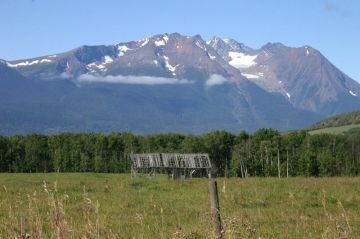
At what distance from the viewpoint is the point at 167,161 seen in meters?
68.4

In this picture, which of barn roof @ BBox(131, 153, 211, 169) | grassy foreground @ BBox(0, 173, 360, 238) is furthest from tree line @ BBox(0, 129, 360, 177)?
grassy foreground @ BBox(0, 173, 360, 238)

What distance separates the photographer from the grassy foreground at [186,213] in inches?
347

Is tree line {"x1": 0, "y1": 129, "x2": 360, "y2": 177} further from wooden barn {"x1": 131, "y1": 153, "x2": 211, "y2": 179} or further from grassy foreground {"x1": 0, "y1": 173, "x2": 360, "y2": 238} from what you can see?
grassy foreground {"x1": 0, "y1": 173, "x2": 360, "y2": 238}

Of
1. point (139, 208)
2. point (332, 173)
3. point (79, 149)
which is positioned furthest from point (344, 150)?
point (139, 208)

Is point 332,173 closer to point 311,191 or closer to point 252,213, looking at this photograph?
point 311,191

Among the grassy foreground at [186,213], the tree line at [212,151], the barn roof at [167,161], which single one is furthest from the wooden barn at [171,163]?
the tree line at [212,151]

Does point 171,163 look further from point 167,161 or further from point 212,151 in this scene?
point 212,151

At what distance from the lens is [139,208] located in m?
19.3

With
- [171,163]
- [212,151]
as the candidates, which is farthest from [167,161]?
[212,151]

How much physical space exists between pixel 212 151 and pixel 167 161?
57.0 m

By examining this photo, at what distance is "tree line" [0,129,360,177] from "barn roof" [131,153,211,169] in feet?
131

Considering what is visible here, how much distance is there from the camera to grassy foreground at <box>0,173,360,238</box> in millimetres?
8818

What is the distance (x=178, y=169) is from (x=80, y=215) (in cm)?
5217

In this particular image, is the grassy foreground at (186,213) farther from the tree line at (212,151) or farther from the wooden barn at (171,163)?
the tree line at (212,151)
